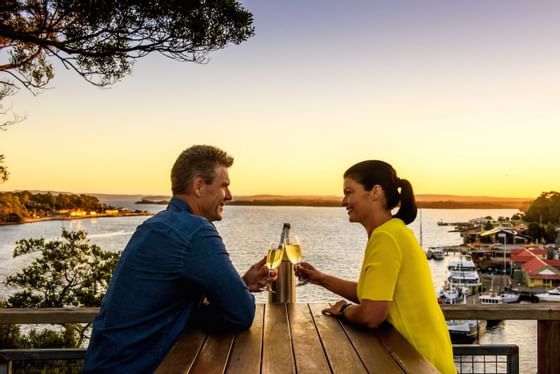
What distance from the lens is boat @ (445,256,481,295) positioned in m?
40.5

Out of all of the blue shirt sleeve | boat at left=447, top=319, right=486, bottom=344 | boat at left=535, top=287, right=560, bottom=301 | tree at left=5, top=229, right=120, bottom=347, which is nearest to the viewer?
the blue shirt sleeve

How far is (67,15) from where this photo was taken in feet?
17.7

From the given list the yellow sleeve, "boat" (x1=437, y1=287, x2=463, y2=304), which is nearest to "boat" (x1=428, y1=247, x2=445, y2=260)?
→ "boat" (x1=437, y1=287, x2=463, y2=304)

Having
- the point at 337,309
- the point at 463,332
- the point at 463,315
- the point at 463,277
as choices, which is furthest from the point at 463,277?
the point at 337,309

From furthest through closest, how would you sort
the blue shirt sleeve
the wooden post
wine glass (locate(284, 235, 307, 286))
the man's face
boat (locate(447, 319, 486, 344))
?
boat (locate(447, 319, 486, 344)), the wooden post, wine glass (locate(284, 235, 307, 286)), the man's face, the blue shirt sleeve

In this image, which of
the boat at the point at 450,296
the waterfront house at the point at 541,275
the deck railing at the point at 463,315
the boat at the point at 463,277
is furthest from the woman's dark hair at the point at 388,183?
the waterfront house at the point at 541,275

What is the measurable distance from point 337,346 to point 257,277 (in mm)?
612

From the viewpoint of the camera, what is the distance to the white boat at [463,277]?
1598 inches

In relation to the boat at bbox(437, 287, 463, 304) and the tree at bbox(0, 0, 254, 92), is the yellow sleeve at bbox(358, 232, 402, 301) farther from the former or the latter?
the boat at bbox(437, 287, 463, 304)

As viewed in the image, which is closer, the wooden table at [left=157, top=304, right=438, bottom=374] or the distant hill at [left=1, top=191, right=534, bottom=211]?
the wooden table at [left=157, top=304, right=438, bottom=374]

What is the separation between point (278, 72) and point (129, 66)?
15667 millimetres

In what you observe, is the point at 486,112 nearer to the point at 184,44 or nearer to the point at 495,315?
the point at 184,44

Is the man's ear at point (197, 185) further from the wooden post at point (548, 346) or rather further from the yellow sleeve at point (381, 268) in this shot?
the wooden post at point (548, 346)

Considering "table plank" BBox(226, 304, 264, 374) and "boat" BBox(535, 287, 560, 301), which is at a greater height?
"table plank" BBox(226, 304, 264, 374)
